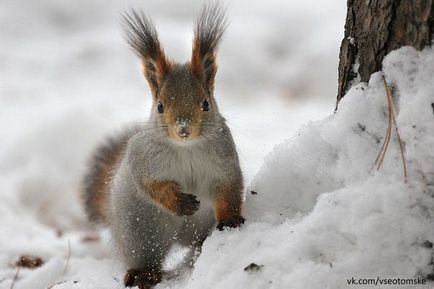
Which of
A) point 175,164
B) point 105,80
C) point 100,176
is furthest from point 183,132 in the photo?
point 105,80

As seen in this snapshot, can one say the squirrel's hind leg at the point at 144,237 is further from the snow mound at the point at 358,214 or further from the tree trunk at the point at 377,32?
the tree trunk at the point at 377,32

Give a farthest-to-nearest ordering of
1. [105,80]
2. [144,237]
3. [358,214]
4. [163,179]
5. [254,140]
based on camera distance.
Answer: [105,80] → [254,140] → [144,237] → [163,179] → [358,214]

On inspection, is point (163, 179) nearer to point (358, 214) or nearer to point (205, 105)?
point (205, 105)

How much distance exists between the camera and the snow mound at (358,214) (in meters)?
1.16

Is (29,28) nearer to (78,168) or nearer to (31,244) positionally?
(78,168)

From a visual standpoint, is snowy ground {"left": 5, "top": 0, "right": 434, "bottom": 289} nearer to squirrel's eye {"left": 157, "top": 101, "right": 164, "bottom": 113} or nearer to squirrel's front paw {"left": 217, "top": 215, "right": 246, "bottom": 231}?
squirrel's front paw {"left": 217, "top": 215, "right": 246, "bottom": 231}

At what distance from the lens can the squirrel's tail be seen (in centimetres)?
230

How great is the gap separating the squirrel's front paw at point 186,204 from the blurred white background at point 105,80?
1103mm

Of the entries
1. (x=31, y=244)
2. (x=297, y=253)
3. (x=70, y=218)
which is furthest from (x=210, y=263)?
(x=70, y=218)

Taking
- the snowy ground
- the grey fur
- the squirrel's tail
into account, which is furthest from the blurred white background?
the grey fur

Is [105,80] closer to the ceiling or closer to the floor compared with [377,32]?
closer to the ceiling

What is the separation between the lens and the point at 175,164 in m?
1.66

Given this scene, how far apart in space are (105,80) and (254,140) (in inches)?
45.4

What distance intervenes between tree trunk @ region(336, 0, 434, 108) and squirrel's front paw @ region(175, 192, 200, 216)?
45 cm
